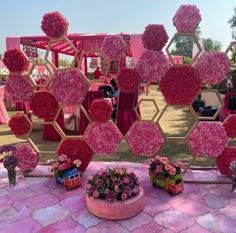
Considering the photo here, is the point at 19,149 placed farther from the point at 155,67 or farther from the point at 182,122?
the point at 182,122

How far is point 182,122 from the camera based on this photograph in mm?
6961

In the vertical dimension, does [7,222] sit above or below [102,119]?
below

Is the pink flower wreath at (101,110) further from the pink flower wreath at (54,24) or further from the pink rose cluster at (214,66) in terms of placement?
the pink rose cluster at (214,66)

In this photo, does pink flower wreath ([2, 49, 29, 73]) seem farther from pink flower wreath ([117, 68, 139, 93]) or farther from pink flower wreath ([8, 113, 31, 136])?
pink flower wreath ([117, 68, 139, 93])

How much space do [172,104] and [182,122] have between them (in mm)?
4141

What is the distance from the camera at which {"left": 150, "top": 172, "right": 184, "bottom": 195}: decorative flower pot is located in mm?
2756

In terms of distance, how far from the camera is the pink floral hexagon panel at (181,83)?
2914 millimetres

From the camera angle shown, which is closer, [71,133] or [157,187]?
[157,187]

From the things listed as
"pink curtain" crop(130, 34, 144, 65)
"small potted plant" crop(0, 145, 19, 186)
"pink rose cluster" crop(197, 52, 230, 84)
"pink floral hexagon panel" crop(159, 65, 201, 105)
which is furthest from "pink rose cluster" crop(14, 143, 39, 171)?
"pink curtain" crop(130, 34, 144, 65)

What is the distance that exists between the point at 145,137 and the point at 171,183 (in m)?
0.60

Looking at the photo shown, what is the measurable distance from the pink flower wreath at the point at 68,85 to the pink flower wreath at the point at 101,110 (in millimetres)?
211

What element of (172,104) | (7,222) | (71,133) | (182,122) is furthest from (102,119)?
(182,122)

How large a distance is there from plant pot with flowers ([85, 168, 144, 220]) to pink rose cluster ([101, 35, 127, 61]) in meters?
1.26

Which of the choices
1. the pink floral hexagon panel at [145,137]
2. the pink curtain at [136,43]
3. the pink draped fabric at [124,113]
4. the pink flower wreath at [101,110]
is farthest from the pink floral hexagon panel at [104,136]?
the pink curtain at [136,43]
